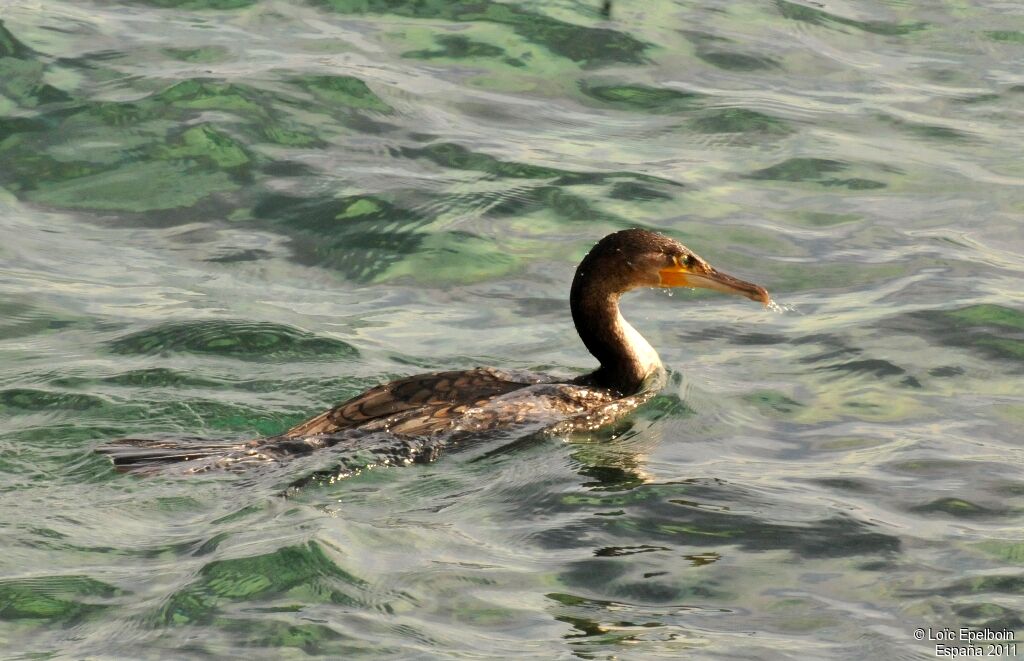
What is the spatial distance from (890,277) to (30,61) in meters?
6.54

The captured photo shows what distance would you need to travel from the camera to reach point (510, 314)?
10156 millimetres

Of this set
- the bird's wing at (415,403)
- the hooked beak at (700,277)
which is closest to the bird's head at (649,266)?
the hooked beak at (700,277)

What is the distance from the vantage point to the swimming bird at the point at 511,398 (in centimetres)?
805

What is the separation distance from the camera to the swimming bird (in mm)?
8047

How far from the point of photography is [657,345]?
988cm

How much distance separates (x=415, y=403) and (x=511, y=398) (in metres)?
0.53

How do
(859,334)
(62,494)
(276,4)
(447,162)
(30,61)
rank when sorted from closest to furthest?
(62,494) → (859,334) → (447,162) → (30,61) → (276,4)

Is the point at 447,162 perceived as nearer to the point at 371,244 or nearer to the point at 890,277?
the point at 371,244

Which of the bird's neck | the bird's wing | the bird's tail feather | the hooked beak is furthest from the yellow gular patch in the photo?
the bird's tail feather

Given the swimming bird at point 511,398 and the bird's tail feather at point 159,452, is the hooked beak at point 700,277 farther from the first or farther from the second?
Result: the bird's tail feather at point 159,452

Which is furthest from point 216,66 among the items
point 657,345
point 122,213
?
point 657,345

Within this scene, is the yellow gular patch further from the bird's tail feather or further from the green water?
the bird's tail feather

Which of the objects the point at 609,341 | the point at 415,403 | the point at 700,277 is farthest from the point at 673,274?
the point at 415,403

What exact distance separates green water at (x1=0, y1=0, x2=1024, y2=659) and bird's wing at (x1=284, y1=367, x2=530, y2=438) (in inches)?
10.9
